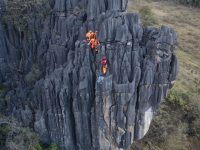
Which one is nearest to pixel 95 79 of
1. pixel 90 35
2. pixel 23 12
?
pixel 90 35

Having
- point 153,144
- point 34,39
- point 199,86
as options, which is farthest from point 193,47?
point 34,39

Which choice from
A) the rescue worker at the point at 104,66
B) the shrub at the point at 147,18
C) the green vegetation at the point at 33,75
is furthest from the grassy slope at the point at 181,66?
the rescue worker at the point at 104,66

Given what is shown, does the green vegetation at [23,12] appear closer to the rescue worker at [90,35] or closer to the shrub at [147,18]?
the rescue worker at [90,35]

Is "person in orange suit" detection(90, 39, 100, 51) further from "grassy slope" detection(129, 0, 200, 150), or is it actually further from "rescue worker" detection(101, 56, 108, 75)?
"grassy slope" detection(129, 0, 200, 150)

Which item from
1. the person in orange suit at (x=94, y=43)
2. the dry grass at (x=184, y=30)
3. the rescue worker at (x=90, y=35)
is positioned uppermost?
the rescue worker at (x=90, y=35)

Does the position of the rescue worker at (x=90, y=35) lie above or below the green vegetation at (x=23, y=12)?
below

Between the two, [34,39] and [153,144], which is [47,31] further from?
[153,144]
